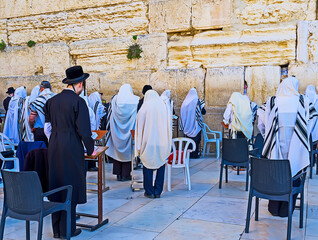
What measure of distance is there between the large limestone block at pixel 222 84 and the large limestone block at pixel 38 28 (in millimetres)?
4836

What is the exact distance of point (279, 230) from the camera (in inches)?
140

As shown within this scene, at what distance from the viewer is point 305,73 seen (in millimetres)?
8062

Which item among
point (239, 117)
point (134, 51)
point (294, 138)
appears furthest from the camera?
point (134, 51)

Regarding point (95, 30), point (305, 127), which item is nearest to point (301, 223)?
point (305, 127)

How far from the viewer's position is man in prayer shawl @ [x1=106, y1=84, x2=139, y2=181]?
19.1ft

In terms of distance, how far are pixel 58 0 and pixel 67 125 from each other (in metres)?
8.54

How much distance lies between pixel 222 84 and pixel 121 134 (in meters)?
3.81

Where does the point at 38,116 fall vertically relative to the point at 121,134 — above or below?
above

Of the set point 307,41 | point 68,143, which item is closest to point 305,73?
point 307,41

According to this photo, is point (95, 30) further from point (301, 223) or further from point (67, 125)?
point (301, 223)

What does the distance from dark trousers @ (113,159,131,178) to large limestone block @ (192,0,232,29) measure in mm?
4717

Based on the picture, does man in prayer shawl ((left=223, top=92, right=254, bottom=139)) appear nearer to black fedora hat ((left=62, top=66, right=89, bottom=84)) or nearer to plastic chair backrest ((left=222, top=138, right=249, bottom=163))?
plastic chair backrest ((left=222, top=138, right=249, bottom=163))

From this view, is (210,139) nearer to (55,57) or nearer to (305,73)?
(305,73)

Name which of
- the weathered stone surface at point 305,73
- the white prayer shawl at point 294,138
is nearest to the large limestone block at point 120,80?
the weathered stone surface at point 305,73
